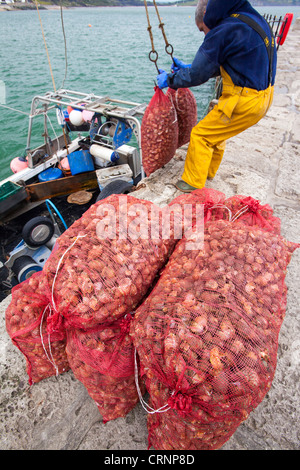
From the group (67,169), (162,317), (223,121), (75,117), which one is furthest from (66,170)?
(162,317)

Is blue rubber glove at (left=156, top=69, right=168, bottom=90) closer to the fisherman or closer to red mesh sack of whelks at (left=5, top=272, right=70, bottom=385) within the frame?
the fisherman

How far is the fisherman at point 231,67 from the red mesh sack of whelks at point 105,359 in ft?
5.93

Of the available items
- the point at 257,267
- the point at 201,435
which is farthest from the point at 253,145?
the point at 201,435

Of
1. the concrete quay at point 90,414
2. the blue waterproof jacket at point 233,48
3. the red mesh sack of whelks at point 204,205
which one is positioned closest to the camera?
the concrete quay at point 90,414

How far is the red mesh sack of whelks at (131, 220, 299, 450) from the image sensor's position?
942mm

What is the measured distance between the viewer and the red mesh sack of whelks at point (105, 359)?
1.23 m

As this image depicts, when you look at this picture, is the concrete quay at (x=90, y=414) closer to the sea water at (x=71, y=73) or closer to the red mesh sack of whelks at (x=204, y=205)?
the red mesh sack of whelks at (x=204, y=205)

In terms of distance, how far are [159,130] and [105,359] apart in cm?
209

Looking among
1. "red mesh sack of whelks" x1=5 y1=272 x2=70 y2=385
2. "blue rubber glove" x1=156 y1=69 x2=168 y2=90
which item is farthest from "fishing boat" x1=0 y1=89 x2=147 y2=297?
"red mesh sack of whelks" x1=5 y1=272 x2=70 y2=385

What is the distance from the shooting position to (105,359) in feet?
4.06

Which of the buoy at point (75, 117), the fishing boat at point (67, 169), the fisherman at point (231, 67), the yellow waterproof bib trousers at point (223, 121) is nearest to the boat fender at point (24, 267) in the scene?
the fishing boat at point (67, 169)

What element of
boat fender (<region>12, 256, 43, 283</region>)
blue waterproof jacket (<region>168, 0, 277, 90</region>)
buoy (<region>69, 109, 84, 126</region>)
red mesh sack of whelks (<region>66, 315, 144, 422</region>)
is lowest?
boat fender (<region>12, 256, 43, 283</region>)

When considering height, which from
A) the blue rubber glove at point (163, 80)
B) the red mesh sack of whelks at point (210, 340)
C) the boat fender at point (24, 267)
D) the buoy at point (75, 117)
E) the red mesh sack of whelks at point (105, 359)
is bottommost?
the boat fender at point (24, 267)

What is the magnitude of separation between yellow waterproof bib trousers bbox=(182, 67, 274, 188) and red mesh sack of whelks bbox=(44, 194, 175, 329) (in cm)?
118
